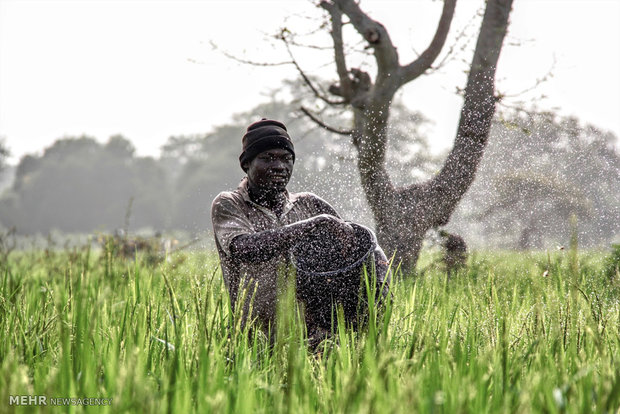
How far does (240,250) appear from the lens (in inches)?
107

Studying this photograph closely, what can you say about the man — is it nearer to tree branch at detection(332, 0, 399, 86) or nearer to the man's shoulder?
the man's shoulder

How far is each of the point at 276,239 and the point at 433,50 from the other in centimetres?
500

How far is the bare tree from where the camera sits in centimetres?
615

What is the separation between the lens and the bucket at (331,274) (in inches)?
97.5

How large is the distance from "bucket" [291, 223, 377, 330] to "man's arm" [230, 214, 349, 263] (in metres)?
0.10

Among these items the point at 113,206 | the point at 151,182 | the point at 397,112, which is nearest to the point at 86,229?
the point at 113,206

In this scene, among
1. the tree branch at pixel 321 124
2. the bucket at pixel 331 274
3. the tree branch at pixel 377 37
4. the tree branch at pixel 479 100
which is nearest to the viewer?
the bucket at pixel 331 274

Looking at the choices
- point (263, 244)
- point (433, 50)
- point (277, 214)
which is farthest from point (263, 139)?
point (433, 50)

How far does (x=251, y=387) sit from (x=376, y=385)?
18.3 inches

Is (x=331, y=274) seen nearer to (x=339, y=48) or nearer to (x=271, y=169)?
(x=271, y=169)

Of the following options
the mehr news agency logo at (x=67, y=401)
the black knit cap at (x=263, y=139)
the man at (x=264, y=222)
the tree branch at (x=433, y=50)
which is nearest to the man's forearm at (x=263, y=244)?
the man at (x=264, y=222)

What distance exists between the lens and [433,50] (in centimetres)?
682

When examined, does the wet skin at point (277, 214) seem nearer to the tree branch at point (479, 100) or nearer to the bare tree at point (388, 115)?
the bare tree at point (388, 115)

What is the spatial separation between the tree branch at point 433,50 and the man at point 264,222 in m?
4.01
